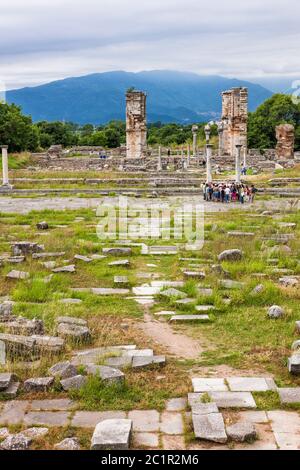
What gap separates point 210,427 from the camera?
597 cm

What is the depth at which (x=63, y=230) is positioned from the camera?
18.4 meters

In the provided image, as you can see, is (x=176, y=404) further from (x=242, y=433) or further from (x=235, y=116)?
(x=235, y=116)

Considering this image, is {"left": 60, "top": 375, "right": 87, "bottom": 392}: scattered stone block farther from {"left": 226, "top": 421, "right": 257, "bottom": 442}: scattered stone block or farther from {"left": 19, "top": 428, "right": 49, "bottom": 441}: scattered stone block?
{"left": 226, "top": 421, "right": 257, "bottom": 442}: scattered stone block

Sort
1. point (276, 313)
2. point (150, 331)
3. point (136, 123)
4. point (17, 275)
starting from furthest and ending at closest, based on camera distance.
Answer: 1. point (136, 123)
2. point (17, 275)
3. point (276, 313)
4. point (150, 331)

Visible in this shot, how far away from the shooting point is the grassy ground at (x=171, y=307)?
23.5 feet

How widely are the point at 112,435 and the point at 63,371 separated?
167 centimetres

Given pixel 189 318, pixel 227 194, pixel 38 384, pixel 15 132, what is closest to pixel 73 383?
pixel 38 384

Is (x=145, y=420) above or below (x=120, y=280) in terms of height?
below

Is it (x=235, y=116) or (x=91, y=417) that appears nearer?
(x=91, y=417)

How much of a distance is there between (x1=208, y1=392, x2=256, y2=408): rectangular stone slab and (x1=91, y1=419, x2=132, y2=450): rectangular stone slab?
117cm

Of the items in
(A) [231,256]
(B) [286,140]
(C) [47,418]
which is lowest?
(C) [47,418]

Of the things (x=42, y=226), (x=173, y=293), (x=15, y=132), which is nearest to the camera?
(x=173, y=293)

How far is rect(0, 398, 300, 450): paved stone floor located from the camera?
5.77 metres
